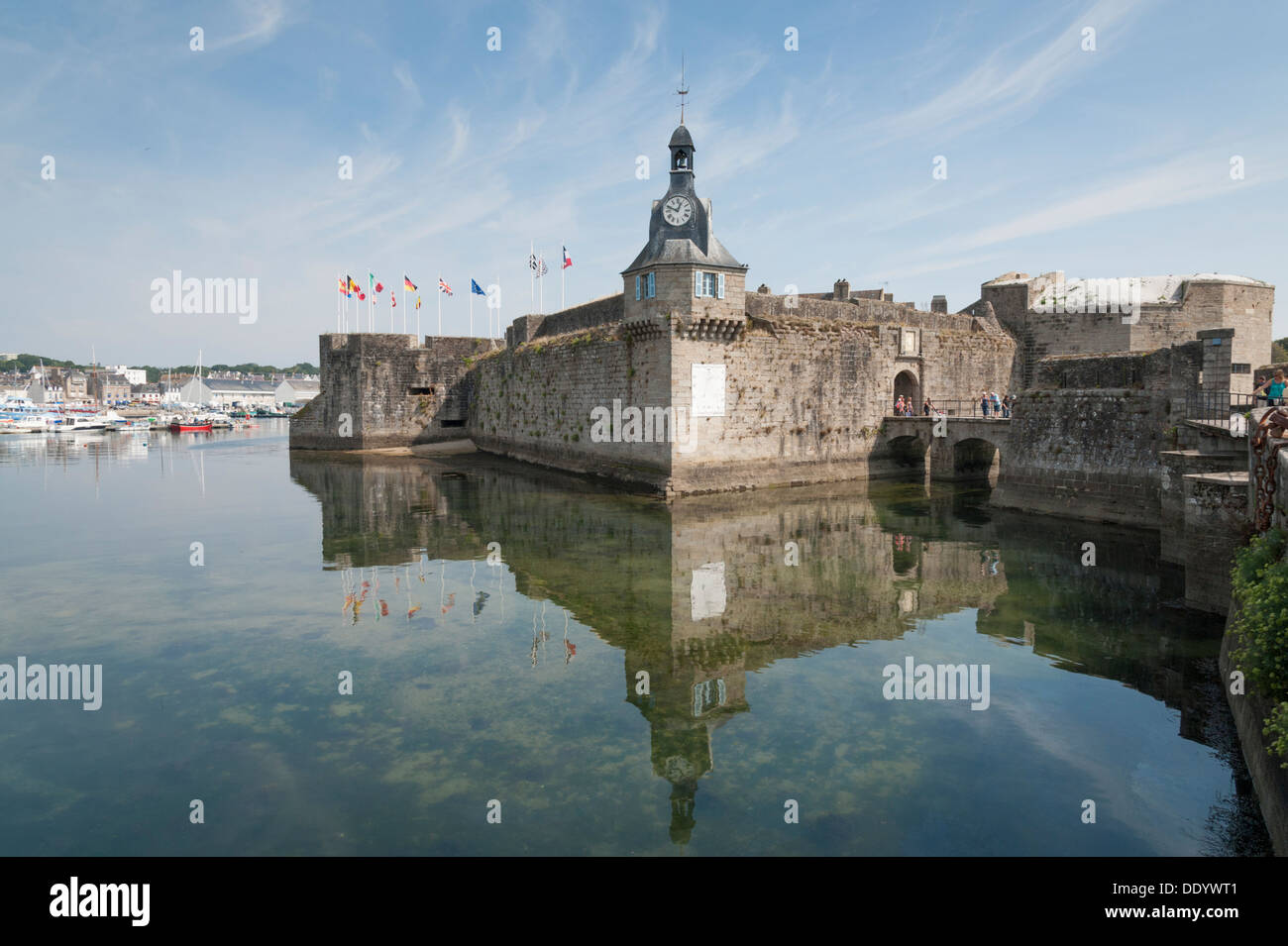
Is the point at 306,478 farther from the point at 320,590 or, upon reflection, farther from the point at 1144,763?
the point at 1144,763

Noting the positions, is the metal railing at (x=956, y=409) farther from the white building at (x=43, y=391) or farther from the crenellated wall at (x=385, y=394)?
the white building at (x=43, y=391)

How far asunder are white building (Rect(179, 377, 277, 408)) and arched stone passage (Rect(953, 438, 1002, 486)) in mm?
101209

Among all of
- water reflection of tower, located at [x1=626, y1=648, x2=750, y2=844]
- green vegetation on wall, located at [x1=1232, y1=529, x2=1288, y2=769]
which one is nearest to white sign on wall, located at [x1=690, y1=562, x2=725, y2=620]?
water reflection of tower, located at [x1=626, y1=648, x2=750, y2=844]

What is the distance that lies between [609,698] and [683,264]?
1689cm

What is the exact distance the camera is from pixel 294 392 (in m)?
138

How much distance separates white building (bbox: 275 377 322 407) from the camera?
130250 millimetres

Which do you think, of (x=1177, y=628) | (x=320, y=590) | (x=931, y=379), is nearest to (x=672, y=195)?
(x=931, y=379)

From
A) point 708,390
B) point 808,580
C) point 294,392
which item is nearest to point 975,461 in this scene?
point 708,390

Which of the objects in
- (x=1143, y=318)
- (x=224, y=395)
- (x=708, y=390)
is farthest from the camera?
(x=224, y=395)

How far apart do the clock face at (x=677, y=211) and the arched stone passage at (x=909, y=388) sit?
11270 mm

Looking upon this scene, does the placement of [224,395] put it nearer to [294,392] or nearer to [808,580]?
[294,392]

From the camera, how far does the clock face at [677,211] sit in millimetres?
24828

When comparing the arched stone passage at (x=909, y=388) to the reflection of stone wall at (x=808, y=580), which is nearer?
the reflection of stone wall at (x=808, y=580)

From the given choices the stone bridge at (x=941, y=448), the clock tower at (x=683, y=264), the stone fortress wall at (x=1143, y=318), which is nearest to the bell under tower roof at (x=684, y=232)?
the clock tower at (x=683, y=264)
